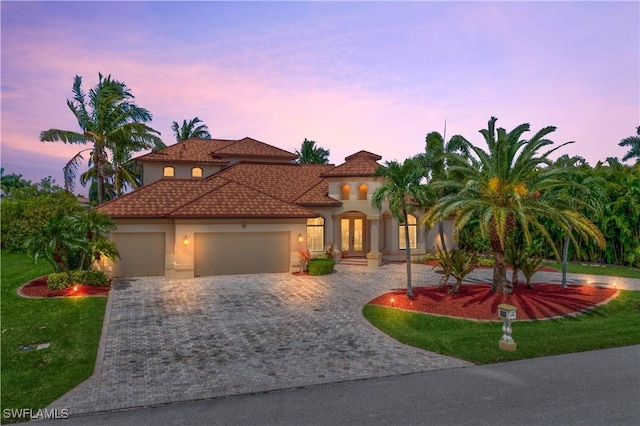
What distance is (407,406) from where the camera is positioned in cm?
752

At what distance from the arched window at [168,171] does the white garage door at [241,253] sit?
1356 cm

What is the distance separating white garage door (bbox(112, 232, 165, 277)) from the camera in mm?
20906

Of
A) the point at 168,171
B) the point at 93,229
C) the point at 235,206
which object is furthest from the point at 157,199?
the point at 168,171

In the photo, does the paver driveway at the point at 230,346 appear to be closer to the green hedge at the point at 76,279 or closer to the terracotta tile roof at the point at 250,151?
the green hedge at the point at 76,279

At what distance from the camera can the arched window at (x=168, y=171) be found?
32.6 metres

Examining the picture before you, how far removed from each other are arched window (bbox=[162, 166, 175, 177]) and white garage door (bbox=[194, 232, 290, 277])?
13.6m

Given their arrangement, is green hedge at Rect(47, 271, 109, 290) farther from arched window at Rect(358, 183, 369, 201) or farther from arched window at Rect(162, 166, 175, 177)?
arched window at Rect(358, 183, 369, 201)

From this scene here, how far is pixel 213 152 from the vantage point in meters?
33.8

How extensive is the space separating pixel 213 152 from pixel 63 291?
18.9 meters

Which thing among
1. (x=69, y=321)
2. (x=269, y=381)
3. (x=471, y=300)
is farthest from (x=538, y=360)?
(x=69, y=321)

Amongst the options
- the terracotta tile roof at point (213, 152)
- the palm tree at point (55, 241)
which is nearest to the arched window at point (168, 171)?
the terracotta tile roof at point (213, 152)

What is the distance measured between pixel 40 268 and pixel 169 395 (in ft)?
68.5

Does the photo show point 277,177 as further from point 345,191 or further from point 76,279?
point 76,279

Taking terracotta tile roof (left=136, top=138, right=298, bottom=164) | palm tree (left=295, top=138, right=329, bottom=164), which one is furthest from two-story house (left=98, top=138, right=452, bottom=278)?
palm tree (left=295, top=138, right=329, bottom=164)
